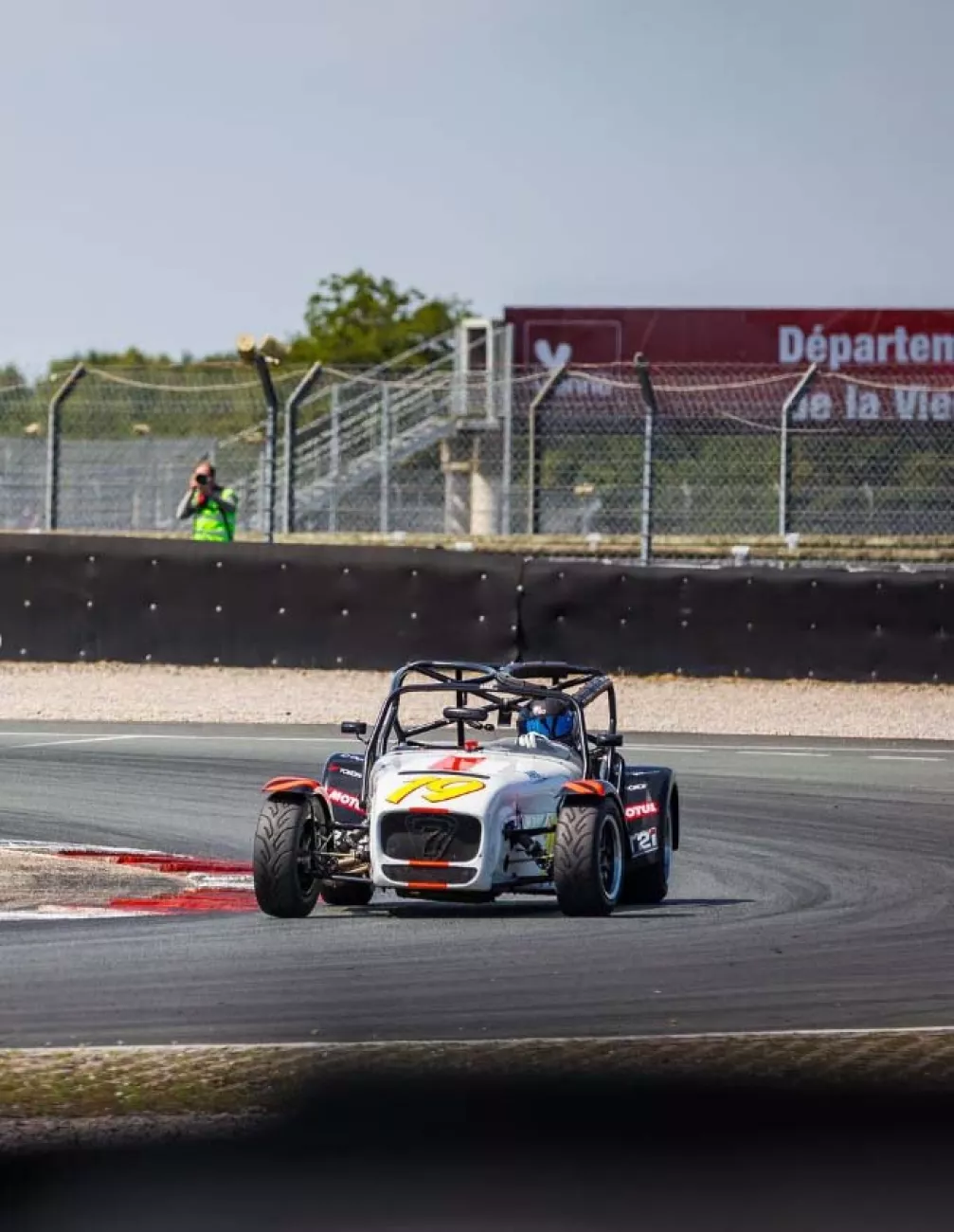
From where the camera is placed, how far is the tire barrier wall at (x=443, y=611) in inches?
709

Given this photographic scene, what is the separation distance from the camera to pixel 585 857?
8.63 m

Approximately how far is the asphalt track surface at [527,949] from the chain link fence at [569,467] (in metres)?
8.47

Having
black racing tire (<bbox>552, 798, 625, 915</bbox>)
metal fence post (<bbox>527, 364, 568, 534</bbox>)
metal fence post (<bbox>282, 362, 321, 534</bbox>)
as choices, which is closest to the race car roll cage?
black racing tire (<bbox>552, 798, 625, 915</bbox>)

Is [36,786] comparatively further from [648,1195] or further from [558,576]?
[648,1195]

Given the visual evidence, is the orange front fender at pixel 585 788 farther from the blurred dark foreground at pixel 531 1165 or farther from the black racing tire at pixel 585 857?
the blurred dark foreground at pixel 531 1165

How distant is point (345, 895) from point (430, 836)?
86 centimetres

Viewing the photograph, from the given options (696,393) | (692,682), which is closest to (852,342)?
(696,393)

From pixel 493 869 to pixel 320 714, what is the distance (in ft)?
29.0

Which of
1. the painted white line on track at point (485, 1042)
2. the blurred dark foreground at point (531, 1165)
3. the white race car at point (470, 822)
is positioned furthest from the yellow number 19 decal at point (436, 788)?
the blurred dark foreground at point (531, 1165)

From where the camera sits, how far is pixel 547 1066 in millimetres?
6000

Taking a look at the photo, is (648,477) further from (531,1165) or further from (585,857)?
(531,1165)

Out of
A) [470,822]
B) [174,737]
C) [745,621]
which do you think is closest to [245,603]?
[174,737]

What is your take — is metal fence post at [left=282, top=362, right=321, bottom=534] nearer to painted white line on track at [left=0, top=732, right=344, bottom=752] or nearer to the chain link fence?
the chain link fence

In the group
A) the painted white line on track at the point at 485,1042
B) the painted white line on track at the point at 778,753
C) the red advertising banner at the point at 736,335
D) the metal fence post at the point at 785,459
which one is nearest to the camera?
the painted white line on track at the point at 485,1042
